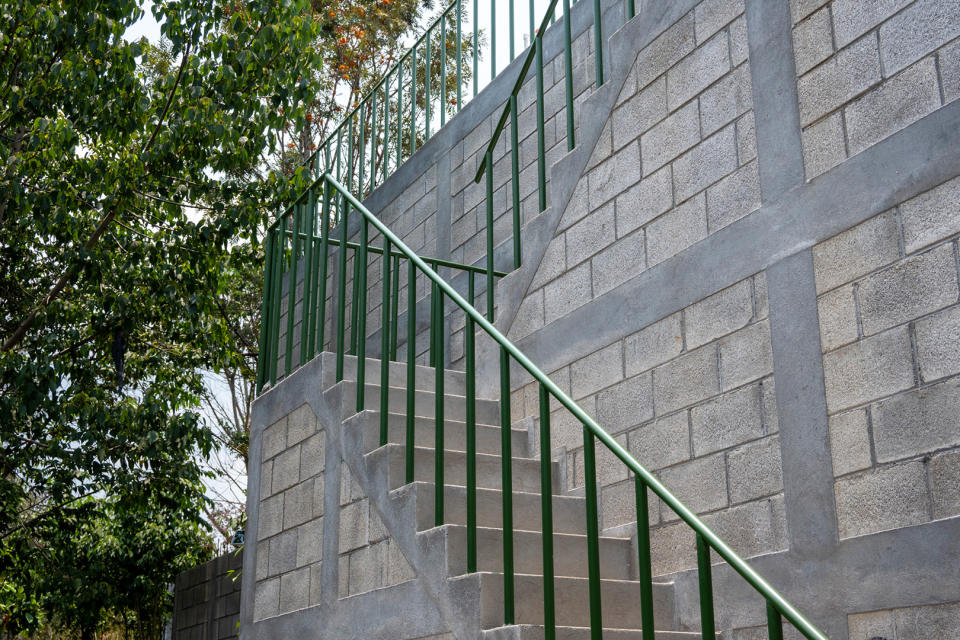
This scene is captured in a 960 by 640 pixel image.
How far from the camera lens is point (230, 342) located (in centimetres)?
884

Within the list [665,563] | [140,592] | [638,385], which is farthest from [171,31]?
[140,592]

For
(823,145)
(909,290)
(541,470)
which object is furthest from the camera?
(823,145)

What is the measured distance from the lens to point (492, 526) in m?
3.66

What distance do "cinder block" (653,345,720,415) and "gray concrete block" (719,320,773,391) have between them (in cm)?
5

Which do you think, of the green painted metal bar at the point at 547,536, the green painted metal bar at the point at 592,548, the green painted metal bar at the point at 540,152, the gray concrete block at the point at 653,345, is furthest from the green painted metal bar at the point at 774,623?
the green painted metal bar at the point at 540,152

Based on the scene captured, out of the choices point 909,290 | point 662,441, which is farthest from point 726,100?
point 662,441

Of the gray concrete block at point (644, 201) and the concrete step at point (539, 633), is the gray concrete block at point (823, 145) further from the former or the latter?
the concrete step at point (539, 633)

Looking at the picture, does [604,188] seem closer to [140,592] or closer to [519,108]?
[519,108]

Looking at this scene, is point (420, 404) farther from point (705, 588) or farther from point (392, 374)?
point (705, 588)

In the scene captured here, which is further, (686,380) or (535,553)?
(686,380)

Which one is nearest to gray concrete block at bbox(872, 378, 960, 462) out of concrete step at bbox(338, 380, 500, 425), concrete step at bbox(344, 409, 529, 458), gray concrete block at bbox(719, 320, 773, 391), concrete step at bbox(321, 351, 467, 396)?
gray concrete block at bbox(719, 320, 773, 391)

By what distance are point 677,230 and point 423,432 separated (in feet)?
4.29

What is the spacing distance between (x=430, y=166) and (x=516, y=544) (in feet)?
12.7

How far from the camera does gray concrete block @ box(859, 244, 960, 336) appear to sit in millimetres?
2844
